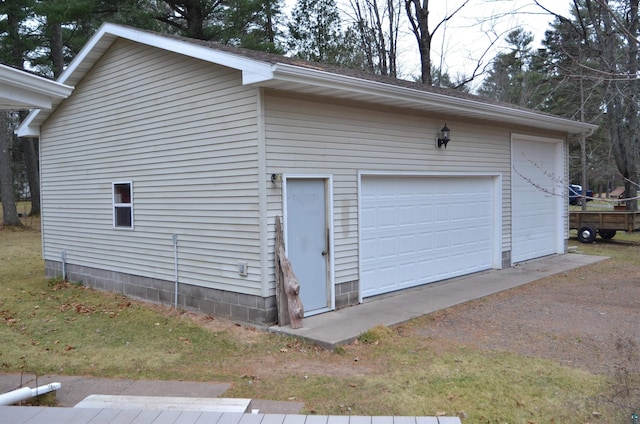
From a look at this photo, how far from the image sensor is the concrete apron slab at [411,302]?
6.40 m

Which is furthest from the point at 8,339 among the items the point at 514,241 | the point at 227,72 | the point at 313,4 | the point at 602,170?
the point at 602,170

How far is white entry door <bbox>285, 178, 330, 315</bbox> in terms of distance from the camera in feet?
23.3

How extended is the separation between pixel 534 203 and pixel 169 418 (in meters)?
11.1

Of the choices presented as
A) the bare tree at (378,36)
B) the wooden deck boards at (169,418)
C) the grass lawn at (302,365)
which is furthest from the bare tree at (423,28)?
the wooden deck boards at (169,418)

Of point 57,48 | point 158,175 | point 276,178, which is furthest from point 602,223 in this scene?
point 57,48

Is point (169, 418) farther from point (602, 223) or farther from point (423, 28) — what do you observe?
point (423, 28)

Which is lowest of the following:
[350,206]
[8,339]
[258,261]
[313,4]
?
[8,339]

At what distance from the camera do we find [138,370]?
17.8 feet

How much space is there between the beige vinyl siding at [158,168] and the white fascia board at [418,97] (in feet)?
2.57

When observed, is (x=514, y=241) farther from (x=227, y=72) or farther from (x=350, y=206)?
(x=227, y=72)

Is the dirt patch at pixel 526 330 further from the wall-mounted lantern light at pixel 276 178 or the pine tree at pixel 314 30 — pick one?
the pine tree at pixel 314 30

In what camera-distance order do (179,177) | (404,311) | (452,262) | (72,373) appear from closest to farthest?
1. (72,373)
2. (404,311)
3. (179,177)
4. (452,262)

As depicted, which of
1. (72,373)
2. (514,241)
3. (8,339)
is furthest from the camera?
(514,241)

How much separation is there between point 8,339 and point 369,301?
5118 mm
